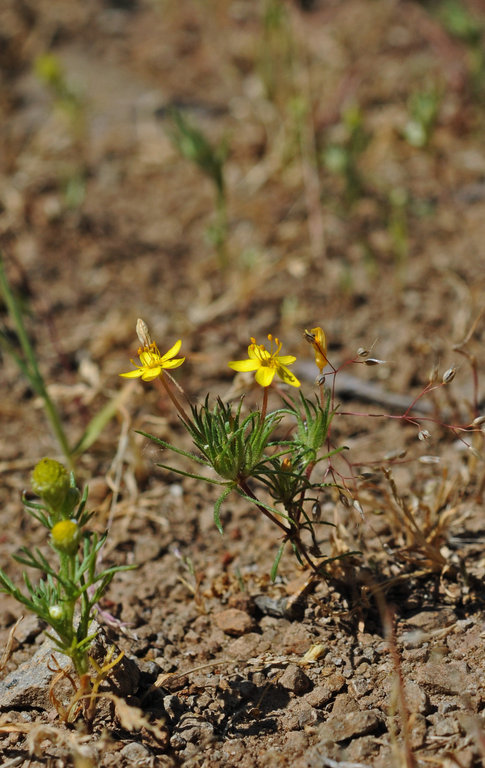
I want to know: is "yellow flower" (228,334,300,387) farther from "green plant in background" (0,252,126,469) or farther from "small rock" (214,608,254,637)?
"green plant in background" (0,252,126,469)

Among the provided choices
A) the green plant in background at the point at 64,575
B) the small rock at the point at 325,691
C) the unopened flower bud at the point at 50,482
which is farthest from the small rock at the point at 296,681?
the unopened flower bud at the point at 50,482

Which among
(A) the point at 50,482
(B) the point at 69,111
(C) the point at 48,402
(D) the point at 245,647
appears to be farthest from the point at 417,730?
(B) the point at 69,111

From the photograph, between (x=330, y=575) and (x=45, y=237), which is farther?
(x=45, y=237)

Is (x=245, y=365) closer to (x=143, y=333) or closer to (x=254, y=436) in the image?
(x=254, y=436)

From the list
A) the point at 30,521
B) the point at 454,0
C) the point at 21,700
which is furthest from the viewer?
the point at 454,0

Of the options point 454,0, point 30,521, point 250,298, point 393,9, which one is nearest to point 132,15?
point 393,9

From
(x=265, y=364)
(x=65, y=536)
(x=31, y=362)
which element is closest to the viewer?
(x=65, y=536)

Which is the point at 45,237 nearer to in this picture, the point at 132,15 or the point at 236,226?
the point at 236,226

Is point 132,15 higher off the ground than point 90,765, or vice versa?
point 132,15
